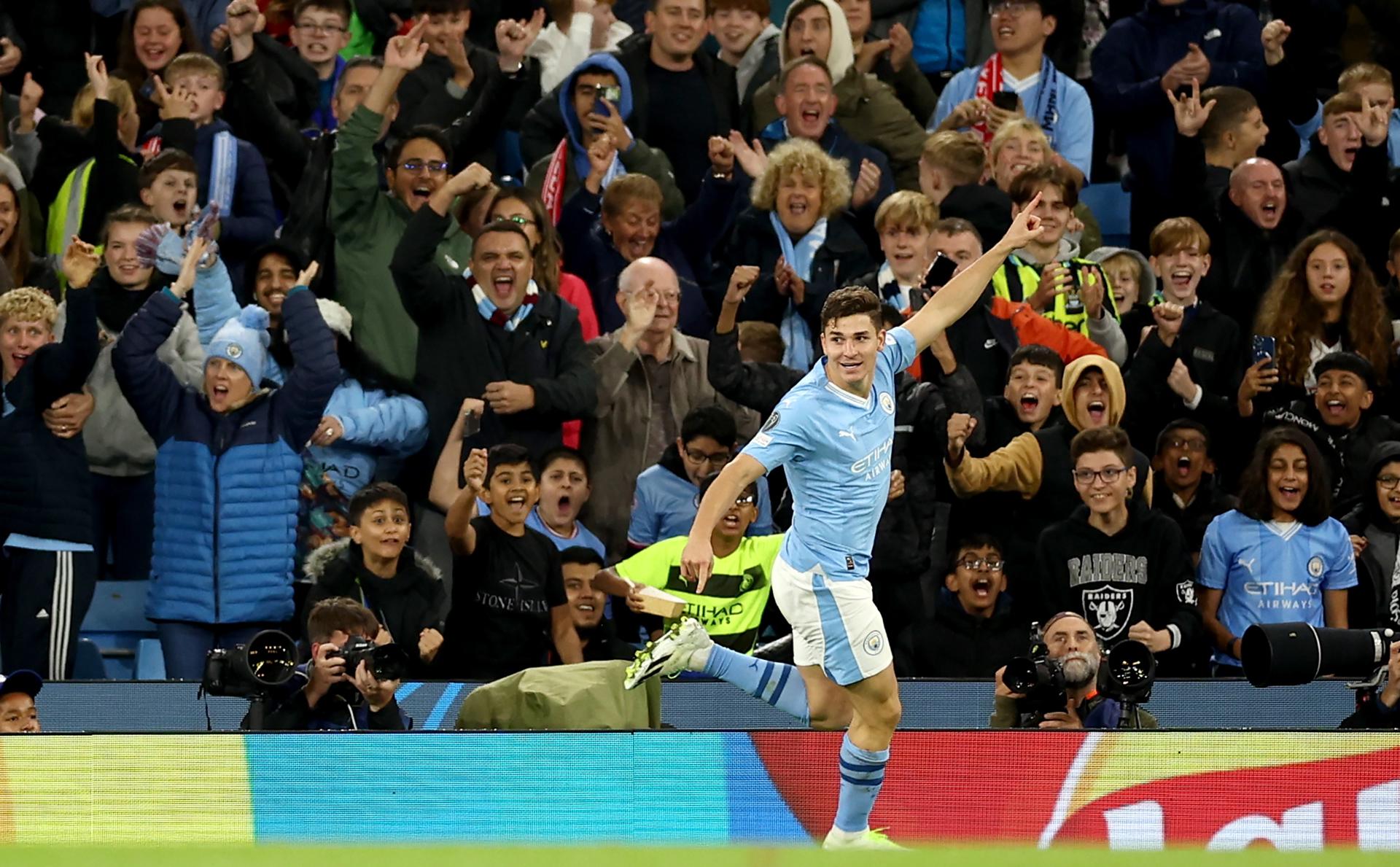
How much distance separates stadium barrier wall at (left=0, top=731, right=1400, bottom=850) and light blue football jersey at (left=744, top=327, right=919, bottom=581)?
2.64ft

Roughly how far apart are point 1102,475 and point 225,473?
12.5 ft

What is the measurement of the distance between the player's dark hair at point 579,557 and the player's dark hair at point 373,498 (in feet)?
2.35

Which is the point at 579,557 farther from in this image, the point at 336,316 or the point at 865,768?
the point at 865,768

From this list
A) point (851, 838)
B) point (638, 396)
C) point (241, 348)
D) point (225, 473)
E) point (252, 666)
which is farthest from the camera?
point (638, 396)

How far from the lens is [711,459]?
32.3 feet

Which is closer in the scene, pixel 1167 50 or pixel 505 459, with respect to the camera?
pixel 505 459

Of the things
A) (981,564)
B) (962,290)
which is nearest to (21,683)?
(962,290)

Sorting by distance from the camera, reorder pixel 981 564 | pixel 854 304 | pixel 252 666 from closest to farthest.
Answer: pixel 854 304, pixel 252 666, pixel 981 564

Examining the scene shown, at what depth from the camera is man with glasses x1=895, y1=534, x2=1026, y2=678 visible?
31.0 ft

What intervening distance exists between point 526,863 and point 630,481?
22.4 ft

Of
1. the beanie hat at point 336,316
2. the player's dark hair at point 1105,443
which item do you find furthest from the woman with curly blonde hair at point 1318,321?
the beanie hat at point 336,316

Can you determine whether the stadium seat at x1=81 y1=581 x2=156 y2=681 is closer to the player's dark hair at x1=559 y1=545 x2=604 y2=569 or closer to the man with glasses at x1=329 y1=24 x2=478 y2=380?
the man with glasses at x1=329 y1=24 x2=478 y2=380

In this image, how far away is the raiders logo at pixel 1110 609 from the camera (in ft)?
30.2

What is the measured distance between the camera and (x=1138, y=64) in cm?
1255
